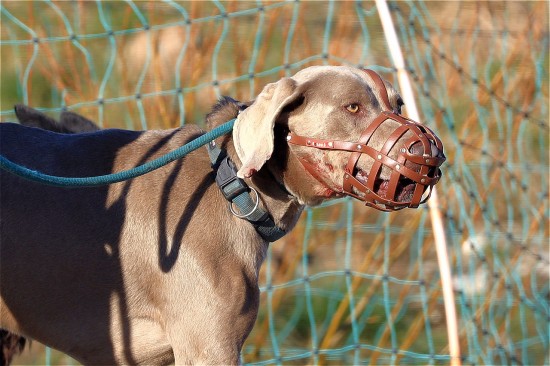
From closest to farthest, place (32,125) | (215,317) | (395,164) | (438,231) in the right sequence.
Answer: (395,164) < (215,317) < (32,125) < (438,231)

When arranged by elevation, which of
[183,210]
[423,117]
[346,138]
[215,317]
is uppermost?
[346,138]

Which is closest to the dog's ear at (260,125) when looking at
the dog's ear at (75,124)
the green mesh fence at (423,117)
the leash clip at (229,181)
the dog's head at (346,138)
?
the dog's head at (346,138)

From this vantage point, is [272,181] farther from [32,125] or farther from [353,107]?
[32,125]

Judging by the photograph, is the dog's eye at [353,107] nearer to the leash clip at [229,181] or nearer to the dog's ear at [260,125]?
the dog's ear at [260,125]

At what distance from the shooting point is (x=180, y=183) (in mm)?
3088

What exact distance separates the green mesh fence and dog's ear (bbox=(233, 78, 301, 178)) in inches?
89.5

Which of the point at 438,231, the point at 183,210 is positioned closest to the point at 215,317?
the point at 183,210

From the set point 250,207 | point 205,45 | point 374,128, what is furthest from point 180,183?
point 205,45

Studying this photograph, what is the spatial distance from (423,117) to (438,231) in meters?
1.49

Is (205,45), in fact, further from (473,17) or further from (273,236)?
(273,236)

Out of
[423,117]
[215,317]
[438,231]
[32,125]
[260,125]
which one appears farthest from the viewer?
[423,117]

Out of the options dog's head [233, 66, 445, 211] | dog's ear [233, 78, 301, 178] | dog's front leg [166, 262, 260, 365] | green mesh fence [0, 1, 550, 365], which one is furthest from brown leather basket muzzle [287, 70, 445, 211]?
green mesh fence [0, 1, 550, 365]

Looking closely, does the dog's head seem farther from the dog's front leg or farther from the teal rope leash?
the dog's front leg

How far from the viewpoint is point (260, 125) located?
2.79 metres
